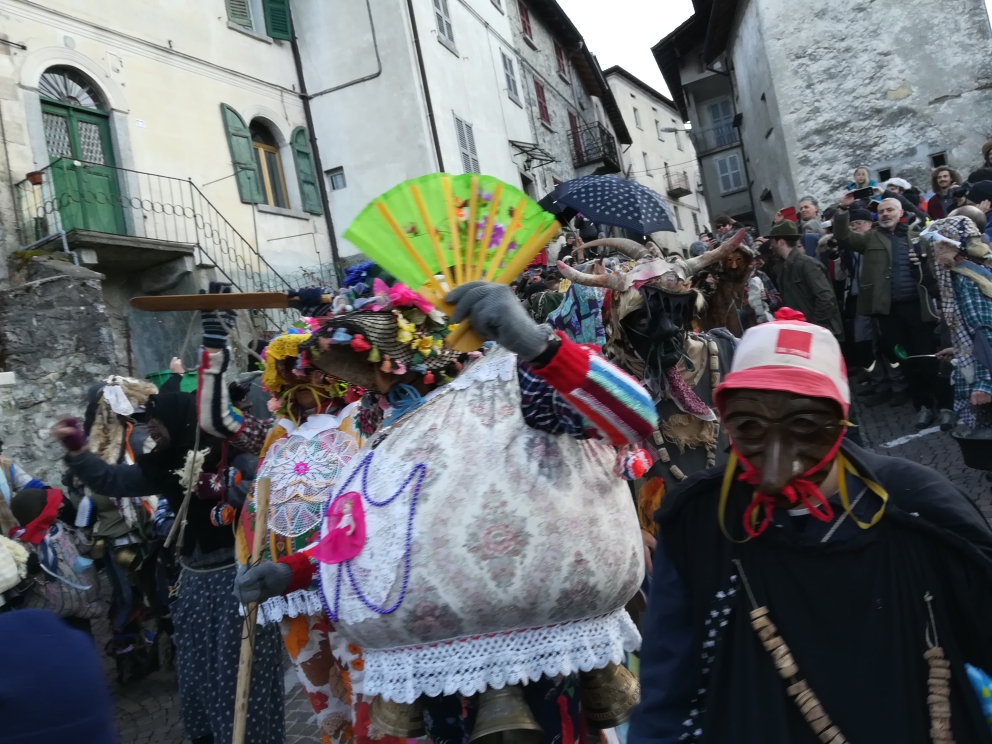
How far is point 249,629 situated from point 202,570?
0.61 meters

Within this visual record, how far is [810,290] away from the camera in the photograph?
26.9ft

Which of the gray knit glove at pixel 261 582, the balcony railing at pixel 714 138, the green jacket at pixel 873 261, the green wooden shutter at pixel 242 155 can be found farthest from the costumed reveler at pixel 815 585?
the balcony railing at pixel 714 138

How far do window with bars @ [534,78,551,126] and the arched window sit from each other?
10.7 m

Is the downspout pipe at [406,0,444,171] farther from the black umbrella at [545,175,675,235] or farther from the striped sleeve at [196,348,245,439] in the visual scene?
the striped sleeve at [196,348,245,439]

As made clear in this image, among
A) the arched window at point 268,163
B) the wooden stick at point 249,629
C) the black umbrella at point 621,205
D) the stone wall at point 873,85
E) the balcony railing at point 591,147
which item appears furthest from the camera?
the balcony railing at point 591,147

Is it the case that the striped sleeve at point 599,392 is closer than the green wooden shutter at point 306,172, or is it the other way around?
the striped sleeve at point 599,392

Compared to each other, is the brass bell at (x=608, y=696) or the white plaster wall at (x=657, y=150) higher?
the white plaster wall at (x=657, y=150)

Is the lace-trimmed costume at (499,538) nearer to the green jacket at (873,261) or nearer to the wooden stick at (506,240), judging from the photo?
the wooden stick at (506,240)

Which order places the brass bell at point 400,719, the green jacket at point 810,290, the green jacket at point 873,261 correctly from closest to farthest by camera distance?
the brass bell at point 400,719 < the green jacket at point 873,261 < the green jacket at point 810,290

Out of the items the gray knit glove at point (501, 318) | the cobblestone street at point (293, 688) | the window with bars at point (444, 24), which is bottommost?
the cobblestone street at point (293, 688)

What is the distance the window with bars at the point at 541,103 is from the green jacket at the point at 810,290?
16982 mm

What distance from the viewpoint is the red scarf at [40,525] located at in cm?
468

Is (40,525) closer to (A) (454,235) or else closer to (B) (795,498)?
(A) (454,235)

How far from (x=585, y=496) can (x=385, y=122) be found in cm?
1484
